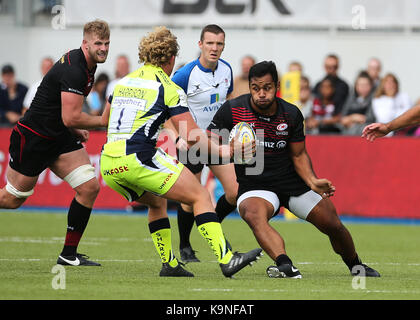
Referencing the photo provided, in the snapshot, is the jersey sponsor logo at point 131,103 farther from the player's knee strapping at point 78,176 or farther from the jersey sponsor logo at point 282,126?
the player's knee strapping at point 78,176

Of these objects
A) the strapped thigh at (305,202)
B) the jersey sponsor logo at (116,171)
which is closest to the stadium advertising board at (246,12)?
the strapped thigh at (305,202)

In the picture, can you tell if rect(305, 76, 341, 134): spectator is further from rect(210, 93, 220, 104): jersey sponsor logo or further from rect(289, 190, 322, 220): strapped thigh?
rect(289, 190, 322, 220): strapped thigh

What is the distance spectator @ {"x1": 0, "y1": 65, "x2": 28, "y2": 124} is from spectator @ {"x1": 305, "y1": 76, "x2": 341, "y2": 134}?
19.8 ft

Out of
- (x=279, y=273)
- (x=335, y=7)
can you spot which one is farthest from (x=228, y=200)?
(x=335, y=7)

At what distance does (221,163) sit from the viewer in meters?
10.9

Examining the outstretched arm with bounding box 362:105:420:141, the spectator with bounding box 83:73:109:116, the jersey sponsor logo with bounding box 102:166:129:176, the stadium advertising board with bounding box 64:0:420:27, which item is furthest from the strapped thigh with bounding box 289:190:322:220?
the stadium advertising board with bounding box 64:0:420:27

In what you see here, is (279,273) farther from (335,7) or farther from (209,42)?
(335,7)

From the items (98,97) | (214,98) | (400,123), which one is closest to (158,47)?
(400,123)

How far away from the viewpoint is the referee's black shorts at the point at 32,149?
32.5 feet

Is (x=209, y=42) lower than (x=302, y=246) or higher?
higher

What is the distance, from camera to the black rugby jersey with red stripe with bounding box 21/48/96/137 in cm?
946

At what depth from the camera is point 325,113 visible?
1794 cm
